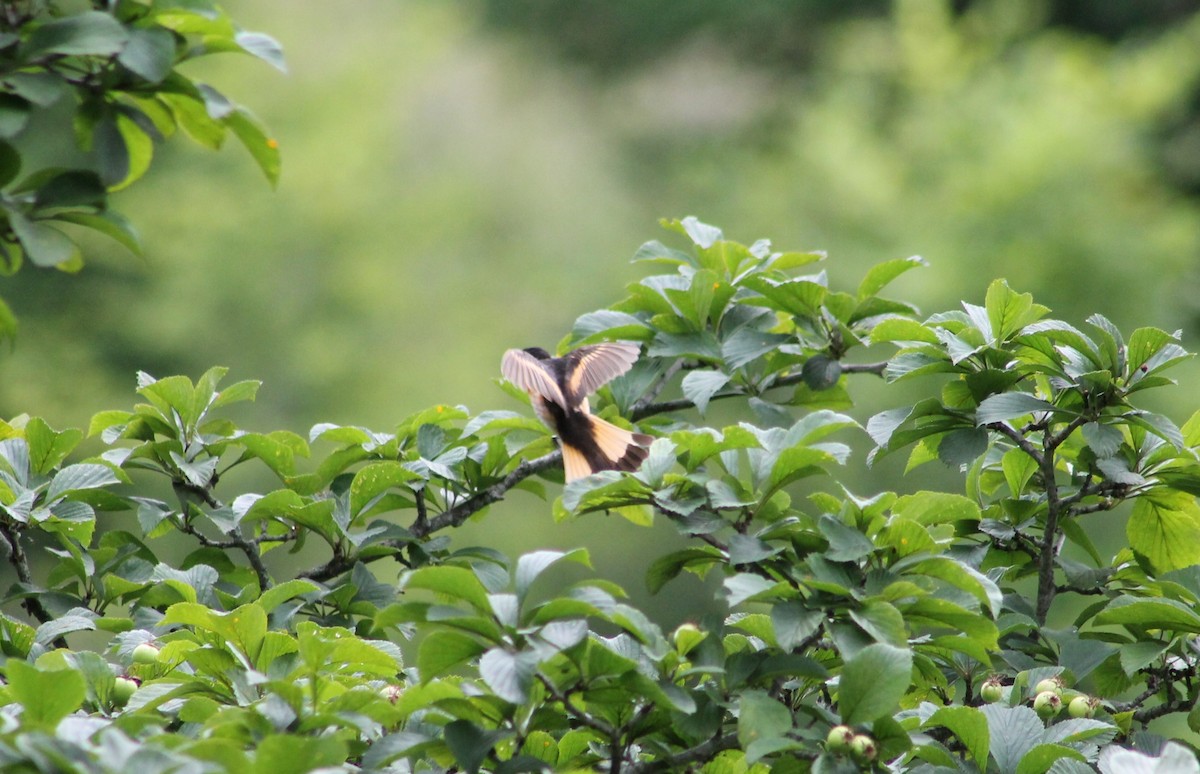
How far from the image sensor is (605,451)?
135 cm

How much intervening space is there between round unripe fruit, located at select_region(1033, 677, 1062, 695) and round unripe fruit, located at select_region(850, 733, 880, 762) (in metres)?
0.29

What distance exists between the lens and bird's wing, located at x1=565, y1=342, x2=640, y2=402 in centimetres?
149

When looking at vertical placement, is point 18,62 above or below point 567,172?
below

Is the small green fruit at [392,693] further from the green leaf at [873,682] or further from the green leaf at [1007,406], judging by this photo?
the green leaf at [1007,406]

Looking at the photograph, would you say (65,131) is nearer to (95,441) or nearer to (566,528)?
(95,441)

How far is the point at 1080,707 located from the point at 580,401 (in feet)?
2.25

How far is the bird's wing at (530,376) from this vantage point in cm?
151

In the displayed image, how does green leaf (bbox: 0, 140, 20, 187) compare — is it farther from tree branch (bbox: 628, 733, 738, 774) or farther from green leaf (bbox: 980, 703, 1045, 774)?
green leaf (bbox: 980, 703, 1045, 774)

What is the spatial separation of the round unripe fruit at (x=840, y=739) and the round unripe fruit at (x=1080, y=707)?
330mm

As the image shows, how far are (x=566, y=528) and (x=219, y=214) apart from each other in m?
3.20

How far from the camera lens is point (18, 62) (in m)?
0.89

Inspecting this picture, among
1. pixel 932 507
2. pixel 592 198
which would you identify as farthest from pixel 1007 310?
pixel 592 198

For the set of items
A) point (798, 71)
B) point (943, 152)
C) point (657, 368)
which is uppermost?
point (798, 71)

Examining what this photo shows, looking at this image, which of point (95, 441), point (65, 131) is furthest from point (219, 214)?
point (95, 441)
